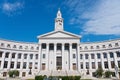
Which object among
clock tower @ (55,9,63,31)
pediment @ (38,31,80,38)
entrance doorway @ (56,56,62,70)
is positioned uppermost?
clock tower @ (55,9,63,31)

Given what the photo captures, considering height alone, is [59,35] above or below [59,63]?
above

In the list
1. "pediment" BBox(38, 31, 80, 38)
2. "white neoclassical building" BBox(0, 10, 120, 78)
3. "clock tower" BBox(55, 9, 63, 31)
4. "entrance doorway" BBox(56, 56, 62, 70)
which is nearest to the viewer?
"white neoclassical building" BBox(0, 10, 120, 78)

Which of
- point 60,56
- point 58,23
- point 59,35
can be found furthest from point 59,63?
point 58,23

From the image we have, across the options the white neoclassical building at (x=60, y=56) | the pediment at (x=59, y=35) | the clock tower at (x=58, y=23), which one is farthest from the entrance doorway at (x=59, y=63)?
the clock tower at (x=58, y=23)

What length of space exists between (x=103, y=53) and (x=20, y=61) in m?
42.7

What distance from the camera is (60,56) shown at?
6325cm

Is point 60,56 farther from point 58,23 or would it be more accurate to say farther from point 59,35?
point 58,23

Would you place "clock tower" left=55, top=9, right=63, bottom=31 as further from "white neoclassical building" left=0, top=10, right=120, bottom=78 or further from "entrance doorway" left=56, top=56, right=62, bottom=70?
"entrance doorway" left=56, top=56, right=62, bottom=70

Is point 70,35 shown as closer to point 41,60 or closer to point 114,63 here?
point 41,60

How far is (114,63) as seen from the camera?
60.0 metres

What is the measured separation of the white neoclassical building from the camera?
2379 inches

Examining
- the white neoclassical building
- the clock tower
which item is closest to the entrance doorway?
the white neoclassical building

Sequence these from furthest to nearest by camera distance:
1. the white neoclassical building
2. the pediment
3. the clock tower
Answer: the clock tower → the pediment → the white neoclassical building

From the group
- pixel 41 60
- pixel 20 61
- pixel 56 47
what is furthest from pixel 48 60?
pixel 20 61
